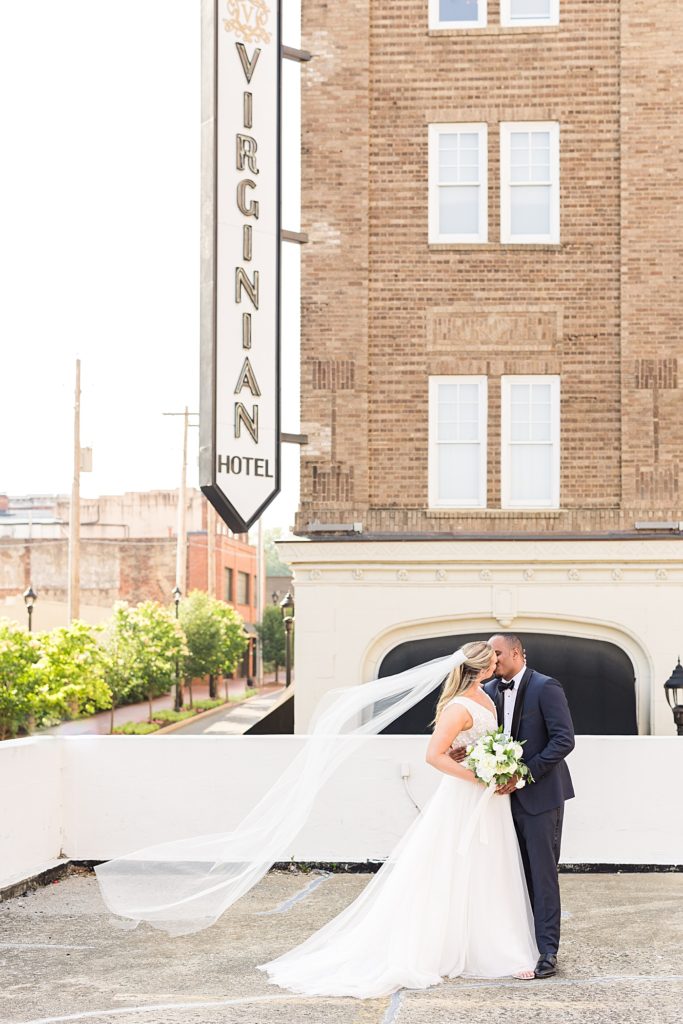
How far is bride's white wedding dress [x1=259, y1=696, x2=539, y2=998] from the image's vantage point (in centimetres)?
821

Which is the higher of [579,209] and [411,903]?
[579,209]

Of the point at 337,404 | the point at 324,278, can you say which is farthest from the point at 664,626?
the point at 324,278

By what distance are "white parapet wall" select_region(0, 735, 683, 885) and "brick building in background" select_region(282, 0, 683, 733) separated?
714 centimetres

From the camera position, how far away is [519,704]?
28.5 feet

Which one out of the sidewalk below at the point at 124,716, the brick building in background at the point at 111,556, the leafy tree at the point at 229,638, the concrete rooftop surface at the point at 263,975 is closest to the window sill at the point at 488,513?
the sidewalk below at the point at 124,716

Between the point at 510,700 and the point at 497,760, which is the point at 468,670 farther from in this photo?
the point at 497,760

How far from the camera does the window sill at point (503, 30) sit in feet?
69.2

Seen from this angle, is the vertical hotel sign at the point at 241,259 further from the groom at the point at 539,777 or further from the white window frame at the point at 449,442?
the groom at the point at 539,777

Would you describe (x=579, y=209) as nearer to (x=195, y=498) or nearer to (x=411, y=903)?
(x=411, y=903)

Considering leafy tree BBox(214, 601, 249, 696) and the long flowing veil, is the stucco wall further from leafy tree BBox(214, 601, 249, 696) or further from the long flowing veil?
leafy tree BBox(214, 601, 249, 696)

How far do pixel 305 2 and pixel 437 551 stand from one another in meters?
8.99

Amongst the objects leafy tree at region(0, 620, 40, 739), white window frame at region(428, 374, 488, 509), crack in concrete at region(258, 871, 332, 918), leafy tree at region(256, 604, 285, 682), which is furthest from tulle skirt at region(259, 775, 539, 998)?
leafy tree at region(256, 604, 285, 682)

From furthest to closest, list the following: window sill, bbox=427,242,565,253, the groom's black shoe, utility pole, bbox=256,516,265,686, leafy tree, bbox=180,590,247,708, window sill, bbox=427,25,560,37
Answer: utility pole, bbox=256,516,265,686 → leafy tree, bbox=180,590,247,708 → window sill, bbox=427,25,560,37 → window sill, bbox=427,242,565,253 → the groom's black shoe

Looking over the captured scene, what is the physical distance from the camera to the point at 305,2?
21.3 metres
